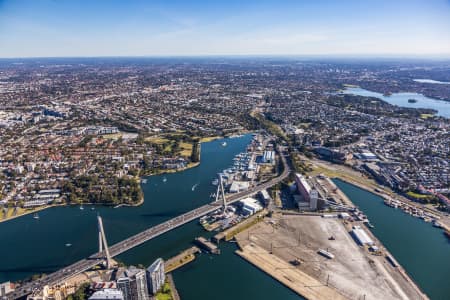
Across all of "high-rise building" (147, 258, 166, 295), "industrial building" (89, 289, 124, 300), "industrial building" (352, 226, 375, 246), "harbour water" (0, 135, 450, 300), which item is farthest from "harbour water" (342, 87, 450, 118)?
"industrial building" (89, 289, 124, 300)

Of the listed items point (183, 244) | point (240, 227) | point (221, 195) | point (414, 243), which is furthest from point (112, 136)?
point (414, 243)

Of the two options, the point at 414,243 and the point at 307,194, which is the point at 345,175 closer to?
the point at 307,194

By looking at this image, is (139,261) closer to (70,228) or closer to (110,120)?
(70,228)

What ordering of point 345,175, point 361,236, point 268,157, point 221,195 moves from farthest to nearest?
1. point 268,157
2. point 345,175
3. point 221,195
4. point 361,236

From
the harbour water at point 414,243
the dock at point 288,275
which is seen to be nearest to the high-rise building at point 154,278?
the dock at point 288,275

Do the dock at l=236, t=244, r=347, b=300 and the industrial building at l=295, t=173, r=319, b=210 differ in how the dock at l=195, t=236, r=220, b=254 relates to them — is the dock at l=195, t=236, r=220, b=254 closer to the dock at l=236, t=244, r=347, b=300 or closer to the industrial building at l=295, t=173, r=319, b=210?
the dock at l=236, t=244, r=347, b=300

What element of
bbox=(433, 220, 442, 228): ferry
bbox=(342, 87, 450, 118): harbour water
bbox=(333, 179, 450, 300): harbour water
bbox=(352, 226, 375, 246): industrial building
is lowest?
bbox=(333, 179, 450, 300): harbour water

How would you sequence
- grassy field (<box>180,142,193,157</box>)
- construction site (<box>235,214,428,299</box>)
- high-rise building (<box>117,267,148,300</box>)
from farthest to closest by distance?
grassy field (<box>180,142,193,157</box>) → construction site (<box>235,214,428,299</box>) → high-rise building (<box>117,267,148,300</box>)
